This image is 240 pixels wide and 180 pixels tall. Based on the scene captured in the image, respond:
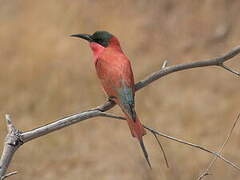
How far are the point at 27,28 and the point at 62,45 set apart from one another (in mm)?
362

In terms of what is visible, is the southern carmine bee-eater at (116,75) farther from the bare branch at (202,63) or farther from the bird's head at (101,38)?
the bare branch at (202,63)

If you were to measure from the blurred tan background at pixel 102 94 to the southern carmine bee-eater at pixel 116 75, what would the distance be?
2.26 m

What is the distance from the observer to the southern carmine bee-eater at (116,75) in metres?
2.04

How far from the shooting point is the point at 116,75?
2266mm

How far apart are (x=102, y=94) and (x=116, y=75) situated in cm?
318

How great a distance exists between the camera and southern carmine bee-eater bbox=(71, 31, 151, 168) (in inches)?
80.1

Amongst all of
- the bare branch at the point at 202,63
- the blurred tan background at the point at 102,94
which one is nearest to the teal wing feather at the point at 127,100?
the bare branch at the point at 202,63

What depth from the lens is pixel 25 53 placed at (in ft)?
19.5

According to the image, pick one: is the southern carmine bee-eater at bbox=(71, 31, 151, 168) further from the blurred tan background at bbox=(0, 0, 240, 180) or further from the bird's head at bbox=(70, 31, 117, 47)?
the blurred tan background at bbox=(0, 0, 240, 180)

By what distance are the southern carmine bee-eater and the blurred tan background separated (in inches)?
88.9

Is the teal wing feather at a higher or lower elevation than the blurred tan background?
lower

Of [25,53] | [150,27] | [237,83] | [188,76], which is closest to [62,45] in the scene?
[25,53]

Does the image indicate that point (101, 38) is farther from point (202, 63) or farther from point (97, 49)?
point (202, 63)

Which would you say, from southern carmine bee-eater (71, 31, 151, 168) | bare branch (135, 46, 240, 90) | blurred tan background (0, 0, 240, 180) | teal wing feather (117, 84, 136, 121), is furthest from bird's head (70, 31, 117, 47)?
blurred tan background (0, 0, 240, 180)
